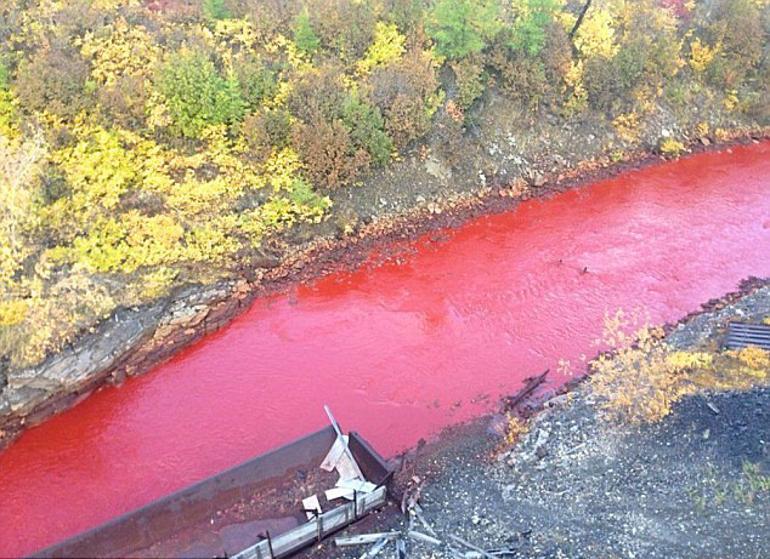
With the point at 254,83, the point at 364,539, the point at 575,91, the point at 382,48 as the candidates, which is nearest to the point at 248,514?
the point at 364,539

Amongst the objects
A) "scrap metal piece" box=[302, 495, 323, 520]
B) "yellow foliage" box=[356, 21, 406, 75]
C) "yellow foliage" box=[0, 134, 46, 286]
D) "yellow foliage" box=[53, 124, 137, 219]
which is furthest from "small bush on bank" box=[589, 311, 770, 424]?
"yellow foliage" box=[0, 134, 46, 286]

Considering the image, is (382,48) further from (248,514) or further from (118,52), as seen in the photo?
(248,514)

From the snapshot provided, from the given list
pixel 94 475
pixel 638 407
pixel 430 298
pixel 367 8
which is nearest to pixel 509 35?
pixel 367 8

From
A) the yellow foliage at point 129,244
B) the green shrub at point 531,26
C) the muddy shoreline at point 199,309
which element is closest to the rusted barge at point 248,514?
the muddy shoreline at point 199,309

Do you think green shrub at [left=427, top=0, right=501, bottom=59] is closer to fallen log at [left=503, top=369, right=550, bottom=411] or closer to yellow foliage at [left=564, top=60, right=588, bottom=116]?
yellow foliage at [left=564, top=60, right=588, bottom=116]

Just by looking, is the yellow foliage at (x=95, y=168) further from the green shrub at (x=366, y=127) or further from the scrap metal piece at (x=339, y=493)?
the scrap metal piece at (x=339, y=493)

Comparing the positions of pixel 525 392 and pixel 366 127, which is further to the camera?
pixel 366 127
